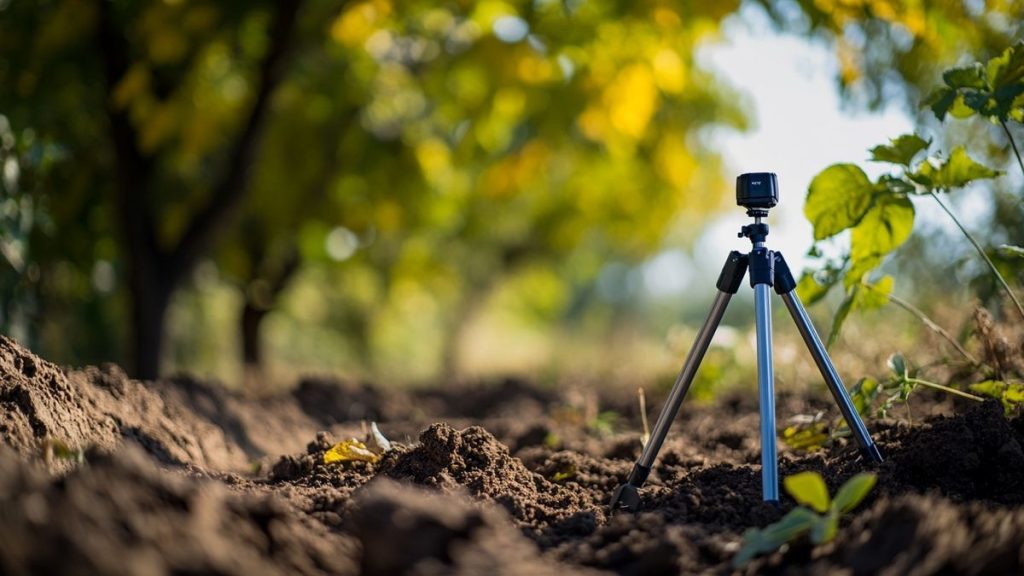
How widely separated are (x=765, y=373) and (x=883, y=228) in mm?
999

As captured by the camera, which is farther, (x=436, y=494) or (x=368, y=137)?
(x=368, y=137)

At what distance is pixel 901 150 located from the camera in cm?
290

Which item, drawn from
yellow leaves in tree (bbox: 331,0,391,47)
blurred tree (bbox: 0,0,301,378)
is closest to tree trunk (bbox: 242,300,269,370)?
blurred tree (bbox: 0,0,301,378)

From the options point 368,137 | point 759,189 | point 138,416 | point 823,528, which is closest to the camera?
point 823,528

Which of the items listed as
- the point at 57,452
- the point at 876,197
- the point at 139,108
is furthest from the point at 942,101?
the point at 139,108

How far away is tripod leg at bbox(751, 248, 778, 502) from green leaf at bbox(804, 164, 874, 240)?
64 centimetres

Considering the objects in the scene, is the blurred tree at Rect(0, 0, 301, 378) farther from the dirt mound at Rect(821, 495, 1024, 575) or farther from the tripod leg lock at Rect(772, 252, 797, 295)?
the dirt mound at Rect(821, 495, 1024, 575)

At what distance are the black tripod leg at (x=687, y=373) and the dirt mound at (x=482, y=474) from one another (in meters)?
0.09

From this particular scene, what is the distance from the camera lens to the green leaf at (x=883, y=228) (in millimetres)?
3096

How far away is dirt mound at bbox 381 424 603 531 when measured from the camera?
2469 millimetres

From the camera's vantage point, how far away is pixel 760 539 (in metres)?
1.84

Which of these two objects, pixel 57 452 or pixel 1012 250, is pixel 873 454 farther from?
pixel 57 452

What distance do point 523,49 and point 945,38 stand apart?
2341mm

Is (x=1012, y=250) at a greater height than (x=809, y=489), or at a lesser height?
greater
